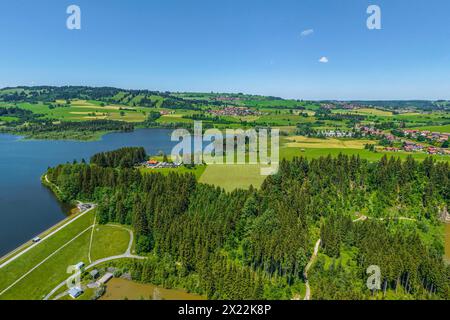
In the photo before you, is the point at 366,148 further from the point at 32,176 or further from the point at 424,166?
the point at 32,176

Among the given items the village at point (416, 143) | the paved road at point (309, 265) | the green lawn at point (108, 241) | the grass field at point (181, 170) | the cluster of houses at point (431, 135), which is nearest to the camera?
the paved road at point (309, 265)

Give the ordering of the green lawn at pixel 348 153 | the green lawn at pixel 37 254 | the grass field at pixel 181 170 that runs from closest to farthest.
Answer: the green lawn at pixel 37 254 < the grass field at pixel 181 170 < the green lawn at pixel 348 153

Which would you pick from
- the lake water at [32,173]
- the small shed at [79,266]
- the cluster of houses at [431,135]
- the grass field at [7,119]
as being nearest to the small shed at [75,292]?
the small shed at [79,266]

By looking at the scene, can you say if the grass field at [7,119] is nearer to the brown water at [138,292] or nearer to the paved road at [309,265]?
the brown water at [138,292]

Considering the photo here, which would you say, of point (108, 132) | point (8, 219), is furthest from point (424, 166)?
point (108, 132)

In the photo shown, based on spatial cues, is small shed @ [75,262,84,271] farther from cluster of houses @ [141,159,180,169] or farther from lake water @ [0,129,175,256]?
cluster of houses @ [141,159,180,169]

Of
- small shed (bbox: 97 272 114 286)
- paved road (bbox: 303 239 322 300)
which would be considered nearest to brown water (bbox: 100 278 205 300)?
small shed (bbox: 97 272 114 286)

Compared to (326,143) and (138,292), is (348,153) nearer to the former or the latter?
(326,143)
